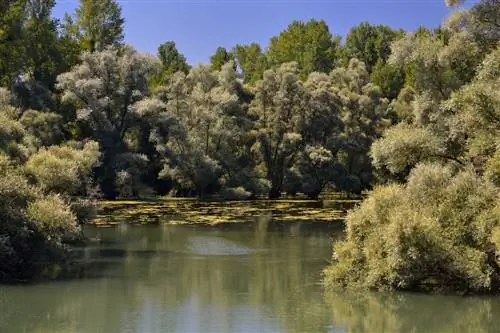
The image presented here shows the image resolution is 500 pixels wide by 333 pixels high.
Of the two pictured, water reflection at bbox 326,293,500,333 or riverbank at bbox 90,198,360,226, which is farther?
riverbank at bbox 90,198,360,226

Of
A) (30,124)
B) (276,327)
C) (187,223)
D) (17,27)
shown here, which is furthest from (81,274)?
(17,27)

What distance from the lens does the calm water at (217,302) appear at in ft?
47.0

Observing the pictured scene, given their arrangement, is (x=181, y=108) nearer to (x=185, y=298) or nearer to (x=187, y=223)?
(x=187, y=223)

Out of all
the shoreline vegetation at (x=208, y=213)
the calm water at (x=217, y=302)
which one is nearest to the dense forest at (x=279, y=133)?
the calm water at (x=217, y=302)

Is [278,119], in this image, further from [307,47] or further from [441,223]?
[441,223]

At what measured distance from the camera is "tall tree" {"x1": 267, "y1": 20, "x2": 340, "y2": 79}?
8495 cm

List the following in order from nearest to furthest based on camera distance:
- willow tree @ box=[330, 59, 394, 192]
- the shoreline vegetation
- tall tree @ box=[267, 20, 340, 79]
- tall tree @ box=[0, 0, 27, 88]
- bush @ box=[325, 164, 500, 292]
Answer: bush @ box=[325, 164, 500, 292] → the shoreline vegetation → tall tree @ box=[0, 0, 27, 88] → willow tree @ box=[330, 59, 394, 192] → tall tree @ box=[267, 20, 340, 79]

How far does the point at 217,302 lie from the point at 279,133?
44.8 m

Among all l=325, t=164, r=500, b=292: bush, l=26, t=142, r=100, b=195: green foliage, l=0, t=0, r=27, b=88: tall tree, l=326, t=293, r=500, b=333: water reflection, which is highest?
l=0, t=0, r=27, b=88: tall tree

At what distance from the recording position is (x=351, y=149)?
61625mm

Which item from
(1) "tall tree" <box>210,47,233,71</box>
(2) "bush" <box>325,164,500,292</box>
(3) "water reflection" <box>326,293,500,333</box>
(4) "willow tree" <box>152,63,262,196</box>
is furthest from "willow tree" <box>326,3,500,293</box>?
(1) "tall tree" <box>210,47,233,71</box>

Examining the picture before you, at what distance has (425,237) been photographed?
16.2 metres

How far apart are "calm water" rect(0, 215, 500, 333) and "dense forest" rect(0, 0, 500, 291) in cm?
119

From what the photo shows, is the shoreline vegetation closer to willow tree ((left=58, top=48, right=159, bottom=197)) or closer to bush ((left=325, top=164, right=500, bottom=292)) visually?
willow tree ((left=58, top=48, right=159, bottom=197))
